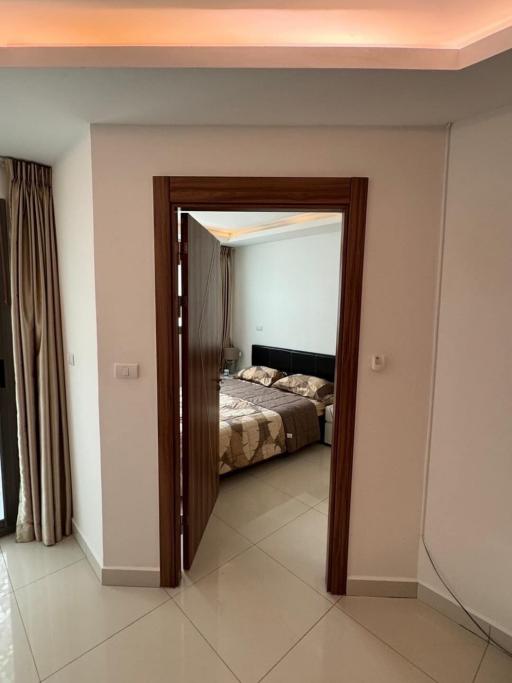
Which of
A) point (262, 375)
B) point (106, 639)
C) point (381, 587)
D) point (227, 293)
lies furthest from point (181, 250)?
point (227, 293)

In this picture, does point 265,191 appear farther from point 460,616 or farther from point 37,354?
point 460,616

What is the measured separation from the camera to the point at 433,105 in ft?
4.75

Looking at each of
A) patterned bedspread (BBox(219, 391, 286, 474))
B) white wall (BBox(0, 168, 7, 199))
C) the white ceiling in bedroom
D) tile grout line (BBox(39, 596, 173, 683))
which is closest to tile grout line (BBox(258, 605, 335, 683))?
tile grout line (BBox(39, 596, 173, 683))

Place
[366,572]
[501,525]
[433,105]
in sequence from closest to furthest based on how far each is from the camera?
[433,105], [501,525], [366,572]

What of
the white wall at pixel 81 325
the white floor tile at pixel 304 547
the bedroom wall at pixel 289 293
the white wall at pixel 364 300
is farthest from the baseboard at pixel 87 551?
the bedroom wall at pixel 289 293

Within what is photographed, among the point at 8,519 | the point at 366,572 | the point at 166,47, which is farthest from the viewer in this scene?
the point at 8,519

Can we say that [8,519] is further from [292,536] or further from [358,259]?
[358,259]

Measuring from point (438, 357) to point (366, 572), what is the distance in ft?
3.99

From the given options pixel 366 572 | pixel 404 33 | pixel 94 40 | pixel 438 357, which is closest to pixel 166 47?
pixel 94 40

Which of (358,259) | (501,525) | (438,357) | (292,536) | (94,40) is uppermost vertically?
(94,40)

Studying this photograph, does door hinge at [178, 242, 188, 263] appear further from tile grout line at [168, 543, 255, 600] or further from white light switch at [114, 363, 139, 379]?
tile grout line at [168, 543, 255, 600]

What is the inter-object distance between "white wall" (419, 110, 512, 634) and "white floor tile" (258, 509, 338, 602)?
70 centimetres

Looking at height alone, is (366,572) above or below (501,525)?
below

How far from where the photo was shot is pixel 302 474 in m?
3.20
